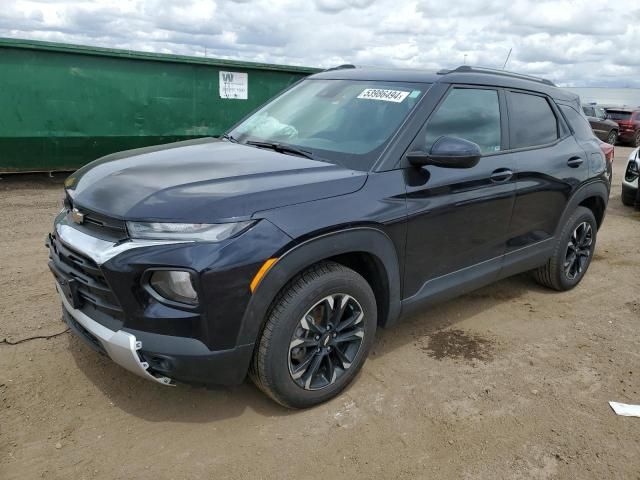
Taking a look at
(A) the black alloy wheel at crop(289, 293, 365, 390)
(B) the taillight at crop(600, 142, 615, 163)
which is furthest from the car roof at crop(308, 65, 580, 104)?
(A) the black alloy wheel at crop(289, 293, 365, 390)

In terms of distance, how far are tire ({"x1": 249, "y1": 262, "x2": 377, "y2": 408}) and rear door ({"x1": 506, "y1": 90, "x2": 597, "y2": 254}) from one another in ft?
5.03

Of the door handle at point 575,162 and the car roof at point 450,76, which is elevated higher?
the car roof at point 450,76

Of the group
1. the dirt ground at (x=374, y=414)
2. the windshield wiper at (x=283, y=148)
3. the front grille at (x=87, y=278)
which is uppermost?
the windshield wiper at (x=283, y=148)

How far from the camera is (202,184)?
8.61ft

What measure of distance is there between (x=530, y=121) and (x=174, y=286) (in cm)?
299

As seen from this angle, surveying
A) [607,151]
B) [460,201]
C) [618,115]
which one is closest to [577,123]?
[607,151]

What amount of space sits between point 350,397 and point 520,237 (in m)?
1.84

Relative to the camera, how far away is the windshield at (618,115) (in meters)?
21.7

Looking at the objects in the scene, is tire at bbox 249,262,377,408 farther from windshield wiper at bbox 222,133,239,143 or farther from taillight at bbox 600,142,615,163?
taillight at bbox 600,142,615,163

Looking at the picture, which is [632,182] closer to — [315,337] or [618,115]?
[315,337]

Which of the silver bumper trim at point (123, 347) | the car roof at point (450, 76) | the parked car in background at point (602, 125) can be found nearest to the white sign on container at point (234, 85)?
the car roof at point (450, 76)

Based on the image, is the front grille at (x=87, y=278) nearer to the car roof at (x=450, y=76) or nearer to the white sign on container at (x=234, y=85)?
the car roof at (x=450, y=76)

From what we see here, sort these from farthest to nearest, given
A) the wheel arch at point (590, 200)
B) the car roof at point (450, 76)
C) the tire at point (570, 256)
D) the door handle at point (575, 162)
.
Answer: the tire at point (570, 256), the wheel arch at point (590, 200), the door handle at point (575, 162), the car roof at point (450, 76)

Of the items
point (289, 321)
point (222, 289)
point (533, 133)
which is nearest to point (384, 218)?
point (289, 321)
